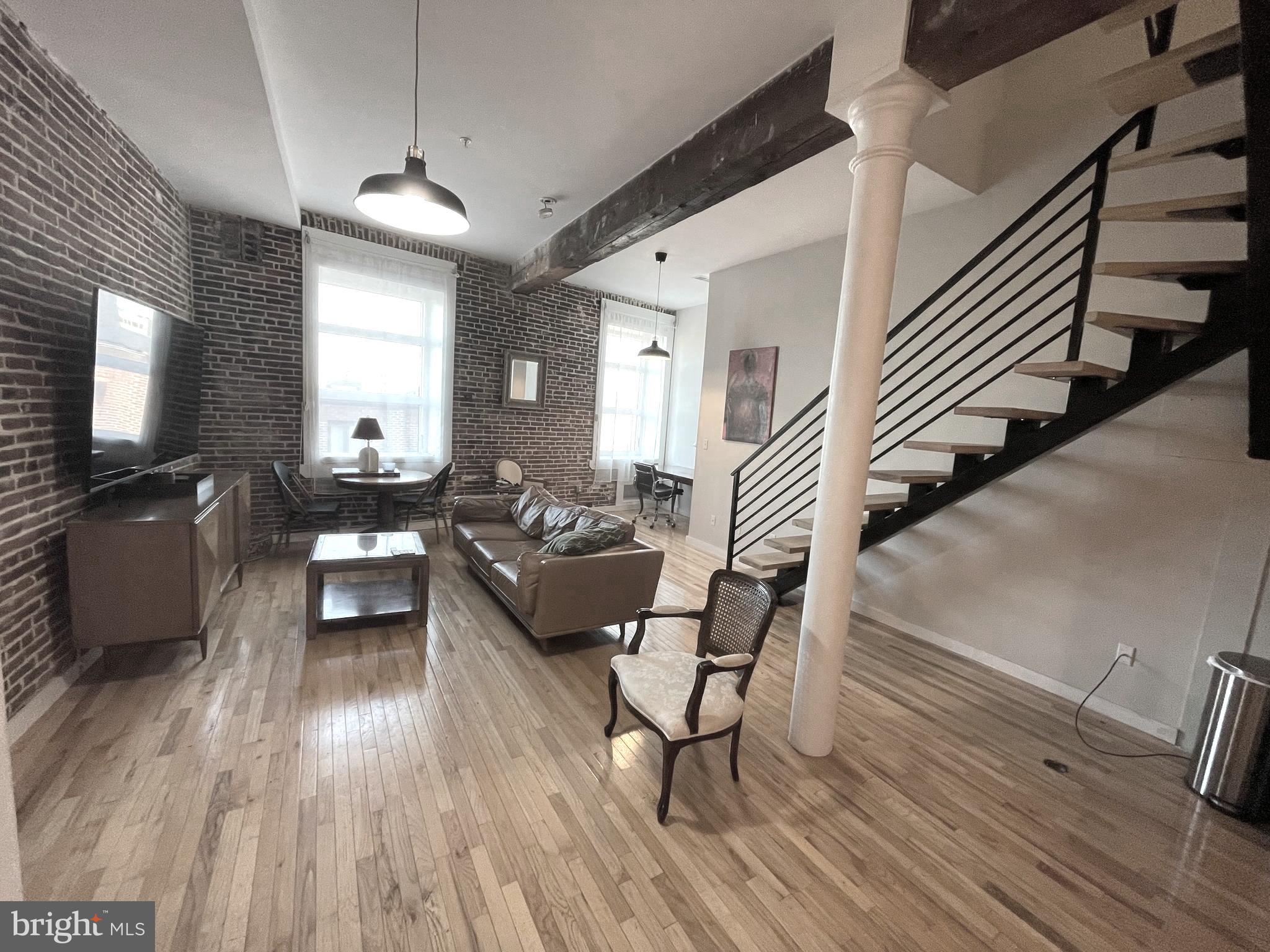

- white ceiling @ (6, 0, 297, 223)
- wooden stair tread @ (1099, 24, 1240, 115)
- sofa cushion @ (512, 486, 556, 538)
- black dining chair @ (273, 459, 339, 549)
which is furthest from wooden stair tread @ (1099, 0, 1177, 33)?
black dining chair @ (273, 459, 339, 549)

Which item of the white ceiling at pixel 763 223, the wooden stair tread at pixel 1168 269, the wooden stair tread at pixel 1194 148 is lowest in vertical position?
the wooden stair tread at pixel 1168 269

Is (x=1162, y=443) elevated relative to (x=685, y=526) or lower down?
elevated

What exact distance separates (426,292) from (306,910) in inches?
209

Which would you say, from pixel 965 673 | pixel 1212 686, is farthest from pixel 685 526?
pixel 1212 686

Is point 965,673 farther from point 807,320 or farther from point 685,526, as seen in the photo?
point 685,526

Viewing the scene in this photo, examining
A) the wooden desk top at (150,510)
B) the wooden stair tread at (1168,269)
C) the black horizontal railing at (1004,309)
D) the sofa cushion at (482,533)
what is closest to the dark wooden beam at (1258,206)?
the wooden stair tread at (1168,269)

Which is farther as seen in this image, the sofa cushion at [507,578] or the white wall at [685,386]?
the white wall at [685,386]

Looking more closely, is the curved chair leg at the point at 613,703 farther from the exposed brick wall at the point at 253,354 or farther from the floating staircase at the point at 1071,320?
the exposed brick wall at the point at 253,354

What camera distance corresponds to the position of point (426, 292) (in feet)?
17.7

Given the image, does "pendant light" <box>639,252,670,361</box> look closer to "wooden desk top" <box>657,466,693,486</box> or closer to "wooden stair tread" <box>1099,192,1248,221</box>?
"wooden desk top" <box>657,466,693,486</box>

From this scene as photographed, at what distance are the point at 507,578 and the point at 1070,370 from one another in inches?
131

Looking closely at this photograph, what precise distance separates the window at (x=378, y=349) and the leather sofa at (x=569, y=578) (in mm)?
2189

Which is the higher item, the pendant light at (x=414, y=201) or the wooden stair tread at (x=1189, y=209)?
the wooden stair tread at (x=1189, y=209)

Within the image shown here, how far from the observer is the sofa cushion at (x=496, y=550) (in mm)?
3650
